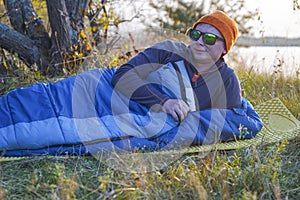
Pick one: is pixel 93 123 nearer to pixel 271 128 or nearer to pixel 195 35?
pixel 195 35

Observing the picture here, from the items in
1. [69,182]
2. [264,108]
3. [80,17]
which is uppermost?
[80,17]

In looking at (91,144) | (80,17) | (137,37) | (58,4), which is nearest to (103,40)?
(80,17)

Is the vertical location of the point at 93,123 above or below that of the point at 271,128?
above

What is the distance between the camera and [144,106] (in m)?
2.69

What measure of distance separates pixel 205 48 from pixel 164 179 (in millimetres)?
1031

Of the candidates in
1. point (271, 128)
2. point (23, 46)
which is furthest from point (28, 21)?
point (271, 128)

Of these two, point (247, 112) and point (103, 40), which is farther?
point (103, 40)

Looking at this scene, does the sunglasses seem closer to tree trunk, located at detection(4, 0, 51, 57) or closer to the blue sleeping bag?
the blue sleeping bag

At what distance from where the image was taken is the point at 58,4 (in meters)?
3.87

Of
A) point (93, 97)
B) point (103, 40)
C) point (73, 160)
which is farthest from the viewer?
point (103, 40)

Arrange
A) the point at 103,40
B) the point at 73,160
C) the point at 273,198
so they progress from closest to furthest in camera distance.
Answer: the point at 273,198 → the point at 73,160 → the point at 103,40

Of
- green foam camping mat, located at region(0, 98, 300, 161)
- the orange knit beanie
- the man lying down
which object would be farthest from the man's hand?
the orange knit beanie

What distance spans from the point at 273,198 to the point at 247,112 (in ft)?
3.10

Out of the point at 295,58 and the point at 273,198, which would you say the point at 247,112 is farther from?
the point at 295,58
